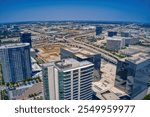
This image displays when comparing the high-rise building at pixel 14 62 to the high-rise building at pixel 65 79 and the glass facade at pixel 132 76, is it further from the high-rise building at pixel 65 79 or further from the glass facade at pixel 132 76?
the glass facade at pixel 132 76

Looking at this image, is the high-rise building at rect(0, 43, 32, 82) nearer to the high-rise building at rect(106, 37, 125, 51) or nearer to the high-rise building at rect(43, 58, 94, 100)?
the high-rise building at rect(43, 58, 94, 100)

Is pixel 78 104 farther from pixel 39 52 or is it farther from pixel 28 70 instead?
pixel 39 52

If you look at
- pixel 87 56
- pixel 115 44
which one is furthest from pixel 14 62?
pixel 115 44

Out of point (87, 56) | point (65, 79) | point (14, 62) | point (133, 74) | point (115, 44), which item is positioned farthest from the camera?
point (115, 44)

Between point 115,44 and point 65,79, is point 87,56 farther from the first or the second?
point 115,44

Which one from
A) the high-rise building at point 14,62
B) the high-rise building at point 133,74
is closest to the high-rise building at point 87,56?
the high-rise building at point 133,74

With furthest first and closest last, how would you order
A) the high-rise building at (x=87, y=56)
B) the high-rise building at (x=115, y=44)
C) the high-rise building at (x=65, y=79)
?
the high-rise building at (x=115, y=44), the high-rise building at (x=87, y=56), the high-rise building at (x=65, y=79)

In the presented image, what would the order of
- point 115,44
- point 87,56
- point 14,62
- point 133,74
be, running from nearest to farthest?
point 133,74 < point 87,56 < point 14,62 < point 115,44

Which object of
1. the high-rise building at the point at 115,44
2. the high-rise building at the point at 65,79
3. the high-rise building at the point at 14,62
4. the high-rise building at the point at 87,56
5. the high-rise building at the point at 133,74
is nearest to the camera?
the high-rise building at the point at 65,79
